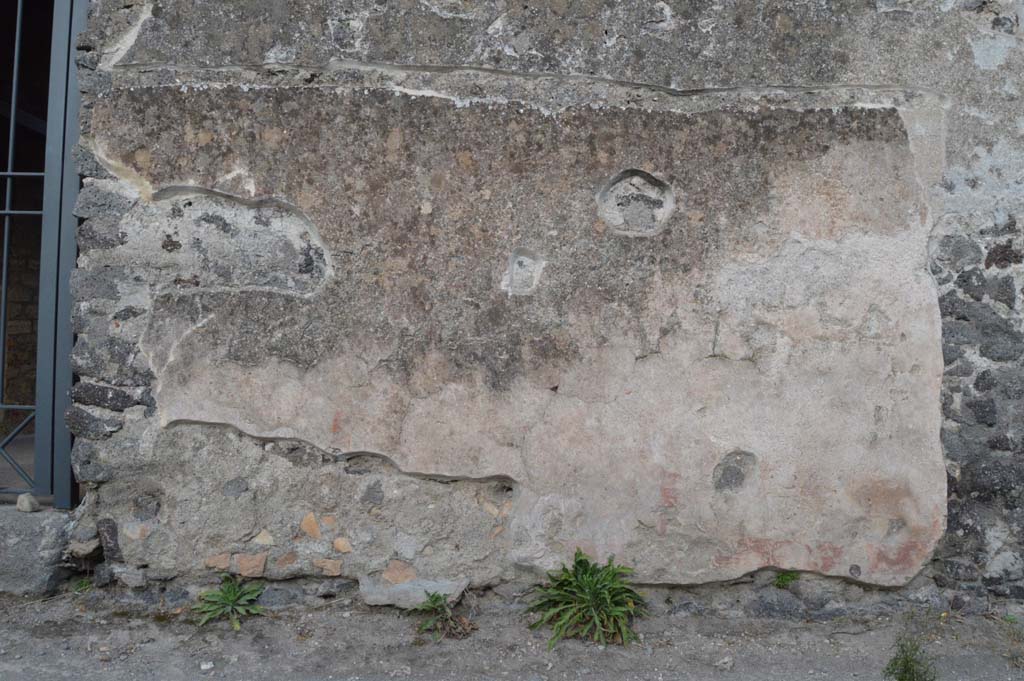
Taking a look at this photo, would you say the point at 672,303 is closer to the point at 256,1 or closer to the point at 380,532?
the point at 380,532

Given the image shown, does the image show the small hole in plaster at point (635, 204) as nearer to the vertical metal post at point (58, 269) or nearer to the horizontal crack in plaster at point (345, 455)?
the horizontal crack in plaster at point (345, 455)

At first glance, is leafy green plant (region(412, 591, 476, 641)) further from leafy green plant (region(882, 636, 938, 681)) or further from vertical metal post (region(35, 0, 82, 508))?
vertical metal post (region(35, 0, 82, 508))

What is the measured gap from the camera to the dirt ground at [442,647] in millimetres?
2355

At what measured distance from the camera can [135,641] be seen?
8.20 feet

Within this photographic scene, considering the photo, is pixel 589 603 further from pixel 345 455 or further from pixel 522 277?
pixel 522 277

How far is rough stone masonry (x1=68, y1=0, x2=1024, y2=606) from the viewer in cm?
258

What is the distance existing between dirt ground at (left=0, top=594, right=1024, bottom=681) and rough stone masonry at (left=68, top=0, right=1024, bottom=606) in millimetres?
161

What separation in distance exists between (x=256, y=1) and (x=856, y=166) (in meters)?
2.18

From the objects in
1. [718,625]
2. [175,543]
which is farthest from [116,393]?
[718,625]

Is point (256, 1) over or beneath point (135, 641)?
over

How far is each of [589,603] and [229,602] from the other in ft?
4.10

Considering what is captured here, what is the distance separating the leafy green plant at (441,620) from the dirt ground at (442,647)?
3cm

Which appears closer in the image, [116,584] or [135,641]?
[135,641]

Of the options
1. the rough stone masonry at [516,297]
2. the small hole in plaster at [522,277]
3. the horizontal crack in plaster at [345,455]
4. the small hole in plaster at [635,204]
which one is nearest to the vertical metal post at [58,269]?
the rough stone masonry at [516,297]
